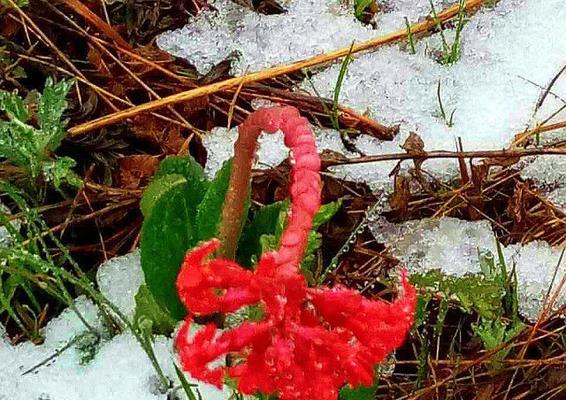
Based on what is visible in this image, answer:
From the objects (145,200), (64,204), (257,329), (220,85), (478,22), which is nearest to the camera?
(257,329)

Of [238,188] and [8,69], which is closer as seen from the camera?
[238,188]

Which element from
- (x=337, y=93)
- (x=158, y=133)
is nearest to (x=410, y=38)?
(x=337, y=93)

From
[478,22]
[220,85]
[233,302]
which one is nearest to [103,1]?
[220,85]

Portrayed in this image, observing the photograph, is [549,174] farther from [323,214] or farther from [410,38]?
[323,214]

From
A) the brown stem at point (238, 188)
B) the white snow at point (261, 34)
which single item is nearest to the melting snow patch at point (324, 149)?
the white snow at point (261, 34)

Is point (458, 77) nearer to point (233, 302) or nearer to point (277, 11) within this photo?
point (277, 11)
